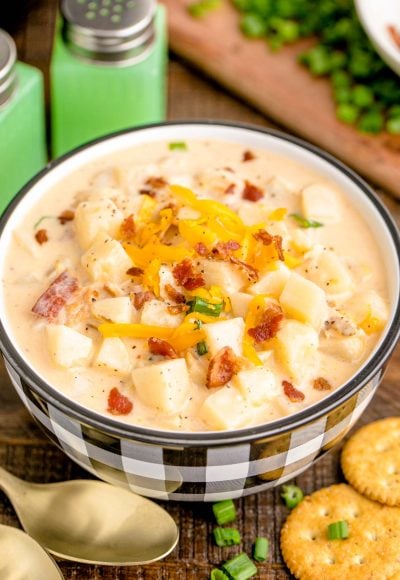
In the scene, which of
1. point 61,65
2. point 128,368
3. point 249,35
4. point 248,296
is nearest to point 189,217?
point 248,296

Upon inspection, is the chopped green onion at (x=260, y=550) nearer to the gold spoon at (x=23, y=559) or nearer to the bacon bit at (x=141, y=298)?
the gold spoon at (x=23, y=559)

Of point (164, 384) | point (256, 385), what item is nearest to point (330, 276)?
point (256, 385)

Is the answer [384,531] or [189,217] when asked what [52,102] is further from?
[384,531]

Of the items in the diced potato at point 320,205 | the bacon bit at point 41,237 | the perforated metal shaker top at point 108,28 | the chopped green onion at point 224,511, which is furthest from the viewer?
the perforated metal shaker top at point 108,28

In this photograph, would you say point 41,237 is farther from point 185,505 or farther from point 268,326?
point 185,505

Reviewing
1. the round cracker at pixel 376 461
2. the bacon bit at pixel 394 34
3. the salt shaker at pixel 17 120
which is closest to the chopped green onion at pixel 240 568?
the round cracker at pixel 376 461
